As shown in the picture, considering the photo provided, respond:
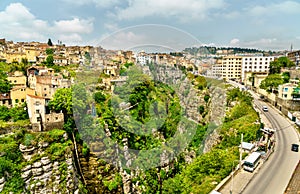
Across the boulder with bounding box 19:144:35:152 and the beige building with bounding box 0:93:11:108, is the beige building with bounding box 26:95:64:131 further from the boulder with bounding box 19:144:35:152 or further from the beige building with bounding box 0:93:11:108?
the beige building with bounding box 0:93:11:108

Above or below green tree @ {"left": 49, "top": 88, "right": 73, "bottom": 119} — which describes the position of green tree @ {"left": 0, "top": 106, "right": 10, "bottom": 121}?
below

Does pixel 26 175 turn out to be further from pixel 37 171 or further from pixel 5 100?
pixel 5 100

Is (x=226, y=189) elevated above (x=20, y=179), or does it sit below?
above

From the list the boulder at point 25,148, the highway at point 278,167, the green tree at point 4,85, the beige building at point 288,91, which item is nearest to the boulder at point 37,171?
the boulder at point 25,148

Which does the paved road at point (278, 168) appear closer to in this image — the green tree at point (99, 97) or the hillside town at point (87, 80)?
the hillside town at point (87, 80)

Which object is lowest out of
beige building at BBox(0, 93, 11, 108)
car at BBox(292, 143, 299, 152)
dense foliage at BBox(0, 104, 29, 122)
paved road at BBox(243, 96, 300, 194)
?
paved road at BBox(243, 96, 300, 194)

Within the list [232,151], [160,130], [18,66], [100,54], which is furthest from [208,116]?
[18,66]

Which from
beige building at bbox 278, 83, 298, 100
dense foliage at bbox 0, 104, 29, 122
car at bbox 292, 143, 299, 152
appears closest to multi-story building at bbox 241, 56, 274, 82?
beige building at bbox 278, 83, 298, 100

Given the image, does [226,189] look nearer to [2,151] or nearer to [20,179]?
[20,179]

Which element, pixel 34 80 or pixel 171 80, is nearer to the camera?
pixel 34 80
